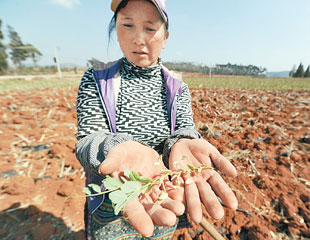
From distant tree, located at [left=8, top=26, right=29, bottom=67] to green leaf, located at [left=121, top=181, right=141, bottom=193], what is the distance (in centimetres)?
3951

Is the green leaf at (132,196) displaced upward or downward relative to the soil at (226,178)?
upward

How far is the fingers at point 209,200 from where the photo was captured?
0.87 metres

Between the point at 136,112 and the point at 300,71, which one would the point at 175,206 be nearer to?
the point at 136,112

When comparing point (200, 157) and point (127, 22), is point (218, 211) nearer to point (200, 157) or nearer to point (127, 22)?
point (200, 157)

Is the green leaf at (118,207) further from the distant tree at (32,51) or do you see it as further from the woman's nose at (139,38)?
the distant tree at (32,51)

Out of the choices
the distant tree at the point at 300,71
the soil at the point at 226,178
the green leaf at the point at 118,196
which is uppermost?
the green leaf at the point at 118,196

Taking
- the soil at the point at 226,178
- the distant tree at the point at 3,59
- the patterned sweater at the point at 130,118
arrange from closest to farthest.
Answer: the patterned sweater at the point at 130,118 → the soil at the point at 226,178 → the distant tree at the point at 3,59

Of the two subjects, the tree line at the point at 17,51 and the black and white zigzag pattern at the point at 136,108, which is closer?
the black and white zigzag pattern at the point at 136,108

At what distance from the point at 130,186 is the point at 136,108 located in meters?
0.66

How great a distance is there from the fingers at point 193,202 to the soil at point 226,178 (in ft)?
3.22

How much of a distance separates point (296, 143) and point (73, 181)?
3608 mm

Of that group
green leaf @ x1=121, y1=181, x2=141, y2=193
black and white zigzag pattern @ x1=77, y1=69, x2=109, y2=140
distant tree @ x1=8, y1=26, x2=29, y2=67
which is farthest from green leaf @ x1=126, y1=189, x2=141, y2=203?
distant tree @ x1=8, y1=26, x2=29, y2=67

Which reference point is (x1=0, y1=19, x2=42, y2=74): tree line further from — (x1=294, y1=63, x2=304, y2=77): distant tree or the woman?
(x1=294, y1=63, x2=304, y2=77): distant tree

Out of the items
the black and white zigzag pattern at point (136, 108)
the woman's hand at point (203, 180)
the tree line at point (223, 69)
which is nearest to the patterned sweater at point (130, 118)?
the black and white zigzag pattern at point (136, 108)
